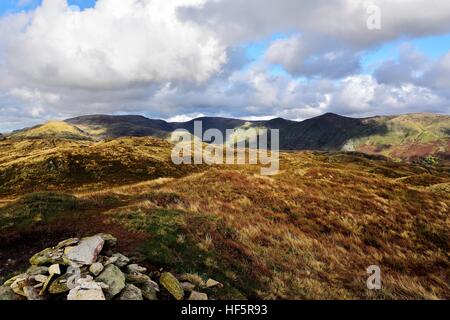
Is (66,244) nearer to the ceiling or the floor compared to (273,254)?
nearer to the ceiling

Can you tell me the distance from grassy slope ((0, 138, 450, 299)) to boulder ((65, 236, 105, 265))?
4.78 feet

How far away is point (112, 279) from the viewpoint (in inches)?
428

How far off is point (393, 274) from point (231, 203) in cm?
1233

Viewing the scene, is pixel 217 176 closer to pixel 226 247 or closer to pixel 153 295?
pixel 226 247

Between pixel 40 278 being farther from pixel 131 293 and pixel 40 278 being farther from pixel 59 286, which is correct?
pixel 131 293

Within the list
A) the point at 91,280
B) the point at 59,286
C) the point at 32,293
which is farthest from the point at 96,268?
the point at 32,293

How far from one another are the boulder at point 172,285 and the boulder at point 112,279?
4.43 ft

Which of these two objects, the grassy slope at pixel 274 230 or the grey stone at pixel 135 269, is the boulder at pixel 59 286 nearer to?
the grey stone at pixel 135 269

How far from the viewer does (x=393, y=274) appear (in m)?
17.1

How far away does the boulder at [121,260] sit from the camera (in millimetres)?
12297

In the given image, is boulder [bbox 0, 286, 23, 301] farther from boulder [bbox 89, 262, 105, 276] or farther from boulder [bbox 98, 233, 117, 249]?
boulder [bbox 98, 233, 117, 249]

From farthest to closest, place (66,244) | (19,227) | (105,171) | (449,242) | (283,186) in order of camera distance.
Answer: (105,171)
(283,186)
(449,242)
(19,227)
(66,244)

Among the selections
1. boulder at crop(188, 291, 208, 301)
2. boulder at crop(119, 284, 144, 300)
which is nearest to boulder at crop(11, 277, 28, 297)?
boulder at crop(119, 284, 144, 300)

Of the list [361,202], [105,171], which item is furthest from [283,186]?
[105,171]
